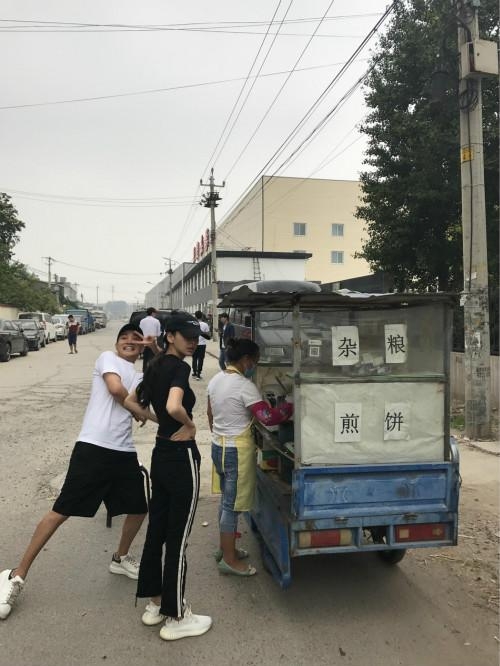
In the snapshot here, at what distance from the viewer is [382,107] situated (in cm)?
1233

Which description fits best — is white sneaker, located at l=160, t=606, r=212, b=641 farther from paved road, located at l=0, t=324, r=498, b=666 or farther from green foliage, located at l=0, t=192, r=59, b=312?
green foliage, located at l=0, t=192, r=59, b=312

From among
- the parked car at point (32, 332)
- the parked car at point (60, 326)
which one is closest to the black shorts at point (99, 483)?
the parked car at point (32, 332)

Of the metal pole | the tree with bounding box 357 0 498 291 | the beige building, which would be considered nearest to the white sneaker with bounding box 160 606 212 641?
the metal pole

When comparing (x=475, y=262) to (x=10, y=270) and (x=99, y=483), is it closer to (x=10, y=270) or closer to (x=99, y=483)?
(x=99, y=483)

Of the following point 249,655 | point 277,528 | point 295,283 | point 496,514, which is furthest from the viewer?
point 295,283

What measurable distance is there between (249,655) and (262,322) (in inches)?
126

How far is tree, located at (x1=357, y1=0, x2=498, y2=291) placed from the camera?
10.8 metres

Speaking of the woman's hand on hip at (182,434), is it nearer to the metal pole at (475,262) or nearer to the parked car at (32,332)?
the metal pole at (475,262)

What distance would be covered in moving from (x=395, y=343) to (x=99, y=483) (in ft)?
6.84

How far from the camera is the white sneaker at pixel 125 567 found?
3.57 metres

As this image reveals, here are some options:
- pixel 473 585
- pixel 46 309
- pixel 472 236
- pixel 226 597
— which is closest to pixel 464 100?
pixel 472 236

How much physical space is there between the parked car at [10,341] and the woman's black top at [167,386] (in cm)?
1725

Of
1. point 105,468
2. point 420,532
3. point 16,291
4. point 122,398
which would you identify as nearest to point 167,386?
point 122,398

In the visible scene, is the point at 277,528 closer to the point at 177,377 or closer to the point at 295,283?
the point at 177,377
